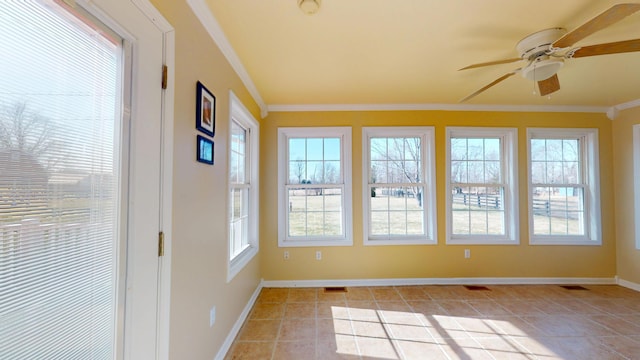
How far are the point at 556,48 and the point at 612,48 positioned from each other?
0.29 m

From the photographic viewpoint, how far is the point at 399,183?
12.1ft

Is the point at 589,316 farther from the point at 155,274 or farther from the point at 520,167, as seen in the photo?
the point at 155,274

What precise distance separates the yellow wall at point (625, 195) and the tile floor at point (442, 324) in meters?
0.32

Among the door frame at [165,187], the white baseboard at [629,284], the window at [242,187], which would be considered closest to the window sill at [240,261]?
the window at [242,187]

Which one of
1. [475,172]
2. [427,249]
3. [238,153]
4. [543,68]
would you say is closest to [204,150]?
[238,153]

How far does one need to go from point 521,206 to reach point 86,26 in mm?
4592

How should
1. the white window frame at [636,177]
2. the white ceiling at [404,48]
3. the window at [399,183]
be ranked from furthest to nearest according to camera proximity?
the window at [399,183], the white window frame at [636,177], the white ceiling at [404,48]

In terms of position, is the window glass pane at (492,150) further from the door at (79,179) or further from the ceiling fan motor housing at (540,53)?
the door at (79,179)

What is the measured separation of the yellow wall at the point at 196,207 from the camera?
1.39m

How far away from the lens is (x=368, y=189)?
142 inches

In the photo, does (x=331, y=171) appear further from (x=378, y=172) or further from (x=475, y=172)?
(x=475, y=172)

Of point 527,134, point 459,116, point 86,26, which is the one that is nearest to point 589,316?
point 527,134

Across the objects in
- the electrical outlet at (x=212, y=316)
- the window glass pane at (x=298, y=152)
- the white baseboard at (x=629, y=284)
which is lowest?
the white baseboard at (x=629, y=284)

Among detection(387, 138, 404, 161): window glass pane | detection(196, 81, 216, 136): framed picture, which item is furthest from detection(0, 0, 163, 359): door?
detection(387, 138, 404, 161): window glass pane
